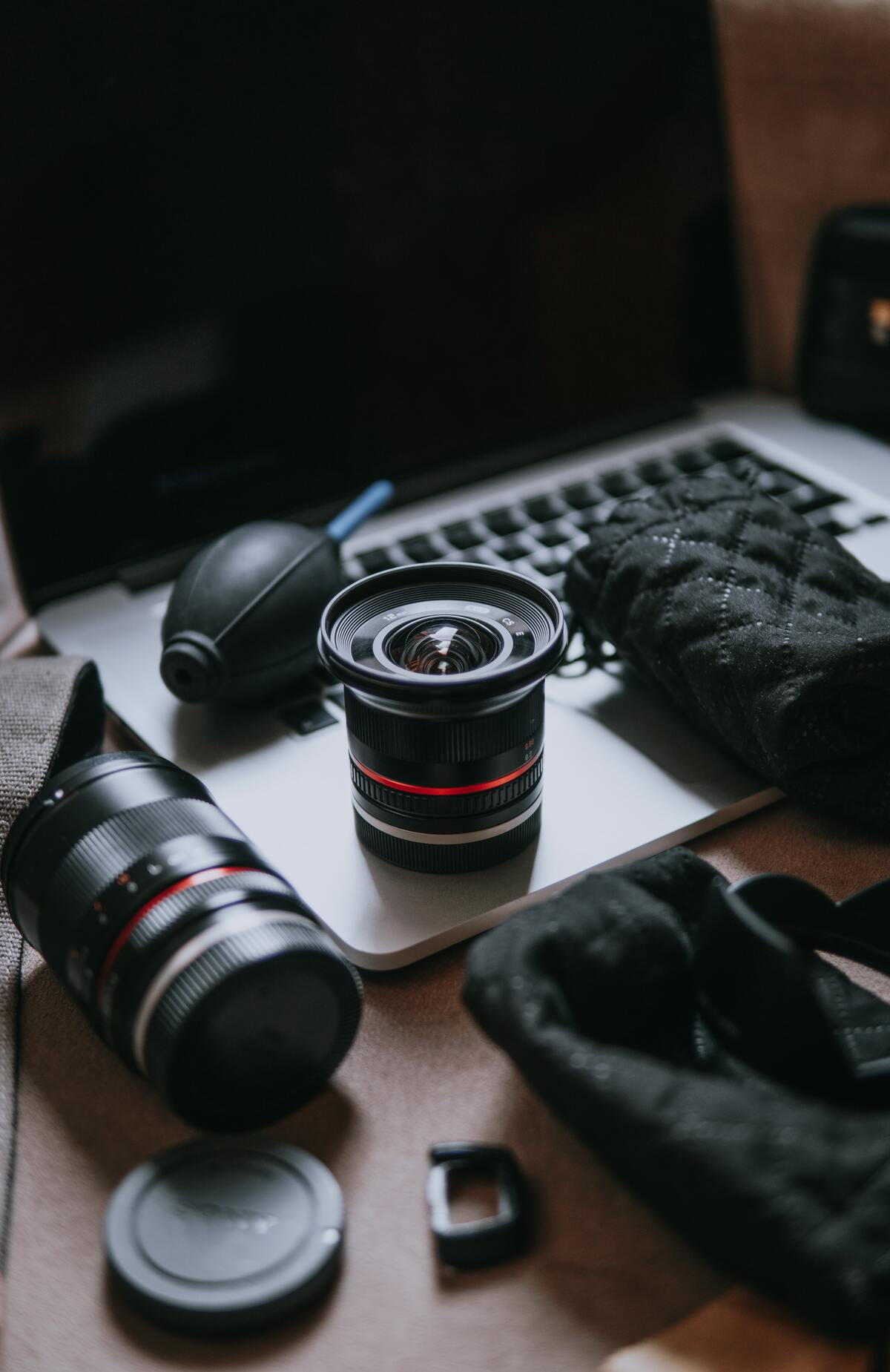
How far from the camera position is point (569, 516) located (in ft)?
2.97

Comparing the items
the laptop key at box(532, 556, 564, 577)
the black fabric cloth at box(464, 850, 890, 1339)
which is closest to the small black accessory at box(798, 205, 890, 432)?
the laptop key at box(532, 556, 564, 577)

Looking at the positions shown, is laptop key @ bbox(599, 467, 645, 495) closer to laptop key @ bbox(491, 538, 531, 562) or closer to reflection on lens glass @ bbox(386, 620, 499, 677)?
laptop key @ bbox(491, 538, 531, 562)

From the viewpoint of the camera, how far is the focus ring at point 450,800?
0.58 metres

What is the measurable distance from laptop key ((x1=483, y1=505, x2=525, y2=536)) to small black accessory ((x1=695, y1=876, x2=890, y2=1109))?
17.0 inches

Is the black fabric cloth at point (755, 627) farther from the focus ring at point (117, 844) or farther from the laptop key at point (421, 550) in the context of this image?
the focus ring at point (117, 844)

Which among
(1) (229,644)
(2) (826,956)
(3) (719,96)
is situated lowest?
(2) (826,956)

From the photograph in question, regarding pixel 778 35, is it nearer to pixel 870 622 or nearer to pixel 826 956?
pixel 870 622

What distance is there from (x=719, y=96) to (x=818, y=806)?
0.72 metres

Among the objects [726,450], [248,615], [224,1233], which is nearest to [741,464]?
[726,450]

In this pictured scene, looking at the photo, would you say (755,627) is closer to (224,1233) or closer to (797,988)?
(797,988)

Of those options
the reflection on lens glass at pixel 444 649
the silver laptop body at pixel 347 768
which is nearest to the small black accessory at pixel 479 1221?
the silver laptop body at pixel 347 768

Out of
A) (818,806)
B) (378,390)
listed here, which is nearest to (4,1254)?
(818,806)

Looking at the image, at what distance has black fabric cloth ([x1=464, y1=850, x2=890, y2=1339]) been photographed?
39cm

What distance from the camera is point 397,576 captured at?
621 mm
